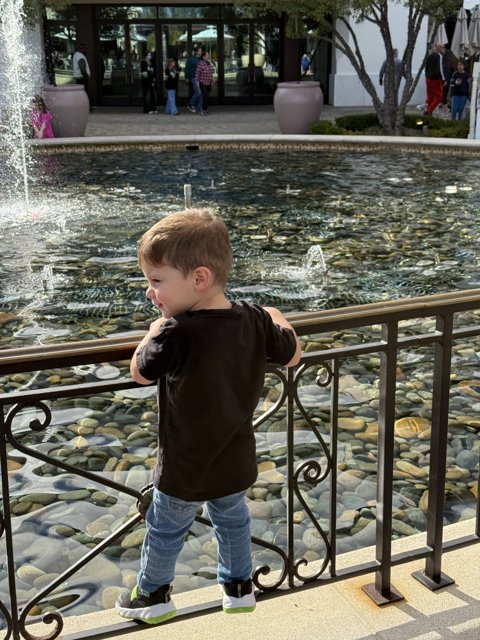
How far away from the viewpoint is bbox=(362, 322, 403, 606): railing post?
279 centimetres

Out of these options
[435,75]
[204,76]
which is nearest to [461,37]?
[435,75]

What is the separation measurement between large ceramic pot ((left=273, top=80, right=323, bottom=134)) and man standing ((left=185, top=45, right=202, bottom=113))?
7889 mm

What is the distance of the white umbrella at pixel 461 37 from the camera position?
26.2m

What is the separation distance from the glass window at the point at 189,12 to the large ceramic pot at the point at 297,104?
38.3 ft

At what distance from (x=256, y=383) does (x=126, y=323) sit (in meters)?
5.09

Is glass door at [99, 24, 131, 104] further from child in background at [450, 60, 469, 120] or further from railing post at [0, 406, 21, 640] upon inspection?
railing post at [0, 406, 21, 640]

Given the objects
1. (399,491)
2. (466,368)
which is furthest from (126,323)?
(399,491)

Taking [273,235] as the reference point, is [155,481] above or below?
above

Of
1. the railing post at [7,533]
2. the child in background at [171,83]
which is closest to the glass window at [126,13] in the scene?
the child in background at [171,83]

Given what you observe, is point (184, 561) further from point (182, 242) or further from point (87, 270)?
point (87, 270)

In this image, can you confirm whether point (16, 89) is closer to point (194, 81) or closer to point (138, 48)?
point (194, 81)

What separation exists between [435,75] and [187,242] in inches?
963

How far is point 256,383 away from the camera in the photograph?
7.56 ft

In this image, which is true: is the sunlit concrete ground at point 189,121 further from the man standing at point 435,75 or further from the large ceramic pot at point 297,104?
the man standing at point 435,75
